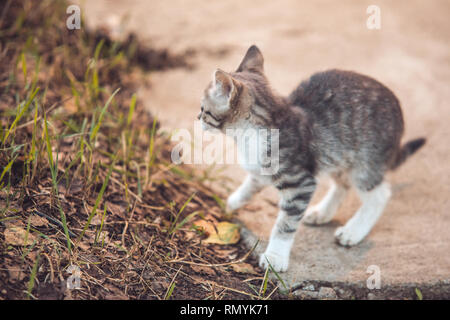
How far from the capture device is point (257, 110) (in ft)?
8.27

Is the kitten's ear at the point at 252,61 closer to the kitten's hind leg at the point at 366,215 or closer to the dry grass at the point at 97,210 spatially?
the dry grass at the point at 97,210

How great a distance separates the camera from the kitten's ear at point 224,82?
7.46 ft

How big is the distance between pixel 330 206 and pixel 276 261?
0.71 meters

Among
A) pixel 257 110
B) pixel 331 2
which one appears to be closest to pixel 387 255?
pixel 257 110

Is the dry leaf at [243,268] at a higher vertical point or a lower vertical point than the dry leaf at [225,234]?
lower

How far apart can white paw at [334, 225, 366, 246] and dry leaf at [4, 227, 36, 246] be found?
1.90 m

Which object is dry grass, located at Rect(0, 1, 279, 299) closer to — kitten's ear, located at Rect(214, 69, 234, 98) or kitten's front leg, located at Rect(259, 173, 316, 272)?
kitten's front leg, located at Rect(259, 173, 316, 272)

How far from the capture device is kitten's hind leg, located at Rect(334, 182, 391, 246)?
2859 millimetres

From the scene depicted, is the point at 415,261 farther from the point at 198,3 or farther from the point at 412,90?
the point at 198,3

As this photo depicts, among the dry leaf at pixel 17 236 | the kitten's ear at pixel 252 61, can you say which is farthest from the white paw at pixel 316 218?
the dry leaf at pixel 17 236

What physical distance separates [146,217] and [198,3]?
385cm

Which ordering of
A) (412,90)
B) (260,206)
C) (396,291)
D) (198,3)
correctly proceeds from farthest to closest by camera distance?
(198,3)
(412,90)
(260,206)
(396,291)

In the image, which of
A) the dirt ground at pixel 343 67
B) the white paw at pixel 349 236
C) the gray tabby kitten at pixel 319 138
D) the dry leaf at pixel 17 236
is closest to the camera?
the dry leaf at pixel 17 236

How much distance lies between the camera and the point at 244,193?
300 cm
